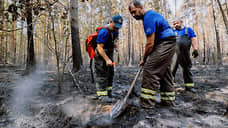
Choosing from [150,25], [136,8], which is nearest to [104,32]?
[136,8]

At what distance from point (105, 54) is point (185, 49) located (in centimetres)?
222

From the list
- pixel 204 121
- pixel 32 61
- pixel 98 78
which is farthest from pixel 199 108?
pixel 32 61

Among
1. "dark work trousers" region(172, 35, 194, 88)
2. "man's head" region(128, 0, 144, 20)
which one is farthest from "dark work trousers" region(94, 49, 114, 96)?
"dark work trousers" region(172, 35, 194, 88)

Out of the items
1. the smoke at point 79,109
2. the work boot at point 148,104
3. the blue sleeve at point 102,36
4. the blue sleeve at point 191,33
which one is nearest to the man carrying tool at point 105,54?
the blue sleeve at point 102,36

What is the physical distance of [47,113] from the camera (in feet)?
7.13

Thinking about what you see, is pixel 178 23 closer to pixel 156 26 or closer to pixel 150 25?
pixel 156 26

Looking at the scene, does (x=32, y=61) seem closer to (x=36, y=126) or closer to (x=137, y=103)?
(x=36, y=126)

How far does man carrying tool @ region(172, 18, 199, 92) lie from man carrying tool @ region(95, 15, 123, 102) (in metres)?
1.84

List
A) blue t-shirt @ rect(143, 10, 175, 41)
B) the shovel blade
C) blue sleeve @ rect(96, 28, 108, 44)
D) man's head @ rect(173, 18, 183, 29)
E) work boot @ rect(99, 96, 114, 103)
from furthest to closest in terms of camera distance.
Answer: man's head @ rect(173, 18, 183, 29) < work boot @ rect(99, 96, 114, 103) < blue sleeve @ rect(96, 28, 108, 44) < blue t-shirt @ rect(143, 10, 175, 41) < the shovel blade

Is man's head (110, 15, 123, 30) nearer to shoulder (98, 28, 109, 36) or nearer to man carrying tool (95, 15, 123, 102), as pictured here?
man carrying tool (95, 15, 123, 102)

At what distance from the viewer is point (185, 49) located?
339 cm

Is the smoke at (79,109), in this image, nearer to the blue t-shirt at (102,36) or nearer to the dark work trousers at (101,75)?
the dark work trousers at (101,75)

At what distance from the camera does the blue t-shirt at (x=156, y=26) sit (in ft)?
6.82

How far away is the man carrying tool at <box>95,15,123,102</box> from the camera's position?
8.27 feet
